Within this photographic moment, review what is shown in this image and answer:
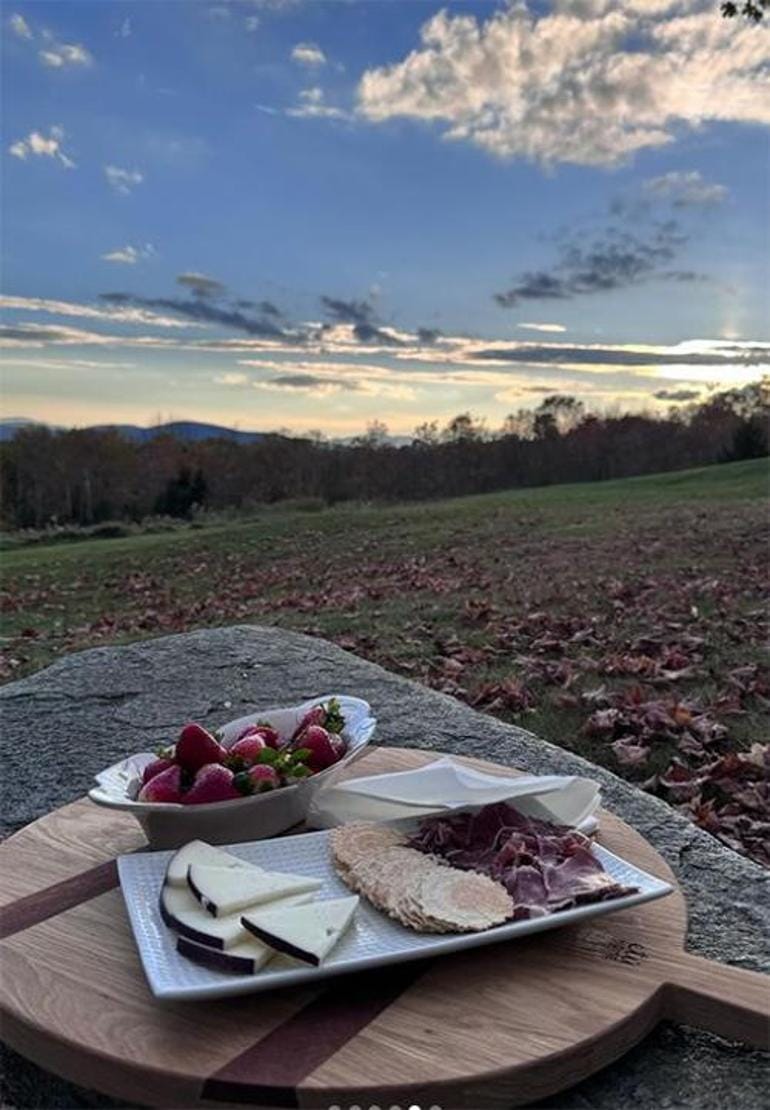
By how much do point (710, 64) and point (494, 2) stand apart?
79.0 inches

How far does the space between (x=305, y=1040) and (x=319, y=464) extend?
66.9ft

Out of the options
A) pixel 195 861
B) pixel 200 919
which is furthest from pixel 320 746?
pixel 200 919

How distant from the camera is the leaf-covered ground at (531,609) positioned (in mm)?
3633

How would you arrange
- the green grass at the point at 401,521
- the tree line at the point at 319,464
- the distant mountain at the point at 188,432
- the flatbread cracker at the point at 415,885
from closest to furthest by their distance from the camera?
1. the flatbread cracker at the point at 415,885
2. the green grass at the point at 401,521
3. the tree line at the point at 319,464
4. the distant mountain at the point at 188,432

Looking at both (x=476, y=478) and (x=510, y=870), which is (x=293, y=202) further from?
(x=476, y=478)

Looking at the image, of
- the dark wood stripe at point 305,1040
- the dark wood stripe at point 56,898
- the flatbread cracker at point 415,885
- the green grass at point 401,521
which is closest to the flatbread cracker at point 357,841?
the flatbread cracker at point 415,885

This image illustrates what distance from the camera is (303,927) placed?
1.11 m

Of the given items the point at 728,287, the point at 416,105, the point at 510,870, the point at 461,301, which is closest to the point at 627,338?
the point at 728,287

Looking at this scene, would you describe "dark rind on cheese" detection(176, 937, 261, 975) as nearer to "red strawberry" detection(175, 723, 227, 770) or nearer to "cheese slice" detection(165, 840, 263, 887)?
"cheese slice" detection(165, 840, 263, 887)

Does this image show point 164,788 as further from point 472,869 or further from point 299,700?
point 299,700

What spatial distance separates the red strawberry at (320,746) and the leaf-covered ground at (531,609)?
1697mm

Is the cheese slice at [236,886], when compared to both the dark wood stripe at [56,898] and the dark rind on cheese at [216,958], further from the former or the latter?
the dark wood stripe at [56,898]

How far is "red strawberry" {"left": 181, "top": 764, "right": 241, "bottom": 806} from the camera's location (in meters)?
1.44

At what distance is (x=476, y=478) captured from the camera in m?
23.1
